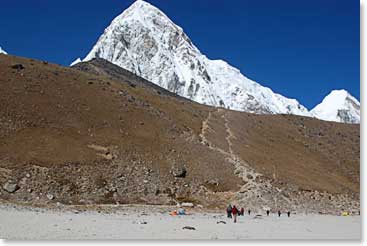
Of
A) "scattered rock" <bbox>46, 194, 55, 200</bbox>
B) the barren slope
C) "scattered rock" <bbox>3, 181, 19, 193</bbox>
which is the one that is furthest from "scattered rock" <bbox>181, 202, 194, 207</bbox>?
"scattered rock" <bbox>3, 181, 19, 193</bbox>

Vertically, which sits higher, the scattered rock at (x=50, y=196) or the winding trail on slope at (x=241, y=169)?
the winding trail on slope at (x=241, y=169)

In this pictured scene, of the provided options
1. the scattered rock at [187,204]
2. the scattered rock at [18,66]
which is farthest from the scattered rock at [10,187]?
the scattered rock at [18,66]

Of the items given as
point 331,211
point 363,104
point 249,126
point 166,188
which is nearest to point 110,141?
point 166,188

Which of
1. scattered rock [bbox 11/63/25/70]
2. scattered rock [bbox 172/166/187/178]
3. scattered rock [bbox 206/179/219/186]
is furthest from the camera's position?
scattered rock [bbox 11/63/25/70]

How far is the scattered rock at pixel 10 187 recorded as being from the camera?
132 ft

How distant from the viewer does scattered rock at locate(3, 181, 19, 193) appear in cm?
4021

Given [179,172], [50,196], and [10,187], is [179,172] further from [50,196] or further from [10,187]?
[10,187]

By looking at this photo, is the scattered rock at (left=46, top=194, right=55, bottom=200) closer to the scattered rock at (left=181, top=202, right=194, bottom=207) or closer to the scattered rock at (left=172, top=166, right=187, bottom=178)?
the scattered rock at (left=181, top=202, right=194, bottom=207)

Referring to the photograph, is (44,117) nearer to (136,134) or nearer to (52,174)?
(136,134)

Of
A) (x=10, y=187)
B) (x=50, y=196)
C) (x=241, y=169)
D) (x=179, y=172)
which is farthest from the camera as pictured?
(x=241, y=169)

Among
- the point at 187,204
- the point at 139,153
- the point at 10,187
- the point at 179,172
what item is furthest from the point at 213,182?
the point at 10,187

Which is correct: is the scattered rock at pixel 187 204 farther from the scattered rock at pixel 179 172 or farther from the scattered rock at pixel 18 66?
the scattered rock at pixel 18 66

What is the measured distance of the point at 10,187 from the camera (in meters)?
40.5

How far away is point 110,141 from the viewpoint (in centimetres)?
5594
